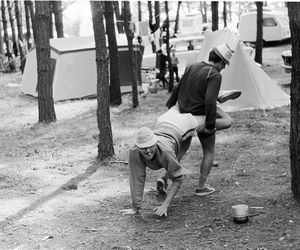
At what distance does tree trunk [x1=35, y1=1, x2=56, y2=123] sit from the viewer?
11891mm

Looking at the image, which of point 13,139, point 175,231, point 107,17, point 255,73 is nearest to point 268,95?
point 255,73

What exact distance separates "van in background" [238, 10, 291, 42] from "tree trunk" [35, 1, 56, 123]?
20.8 meters

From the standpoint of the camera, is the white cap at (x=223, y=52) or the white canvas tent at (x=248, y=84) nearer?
the white cap at (x=223, y=52)

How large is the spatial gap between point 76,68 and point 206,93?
1069 centimetres

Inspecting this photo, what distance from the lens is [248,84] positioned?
12305 millimetres

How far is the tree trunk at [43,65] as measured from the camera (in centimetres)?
1189

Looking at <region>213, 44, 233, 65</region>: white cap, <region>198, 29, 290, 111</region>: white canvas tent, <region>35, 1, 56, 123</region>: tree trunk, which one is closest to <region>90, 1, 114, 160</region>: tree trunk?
<region>213, 44, 233, 65</region>: white cap

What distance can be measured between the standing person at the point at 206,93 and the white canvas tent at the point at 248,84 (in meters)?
6.26

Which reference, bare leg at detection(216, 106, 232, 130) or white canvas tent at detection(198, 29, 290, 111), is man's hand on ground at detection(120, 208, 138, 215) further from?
white canvas tent at detection(198, 29, 290, 111)

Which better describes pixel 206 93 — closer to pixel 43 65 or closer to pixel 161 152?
pixel 161 152

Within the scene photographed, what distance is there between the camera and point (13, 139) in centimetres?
1059

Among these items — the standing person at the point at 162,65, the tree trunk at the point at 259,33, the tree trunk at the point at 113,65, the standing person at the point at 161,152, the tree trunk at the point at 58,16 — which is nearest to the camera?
the standing person at the point at 161,152

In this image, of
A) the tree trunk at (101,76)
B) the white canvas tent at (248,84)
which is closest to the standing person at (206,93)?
the tree trunk at (101,76)

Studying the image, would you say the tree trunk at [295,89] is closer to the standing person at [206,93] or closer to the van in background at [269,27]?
the standing person at [206,93]
